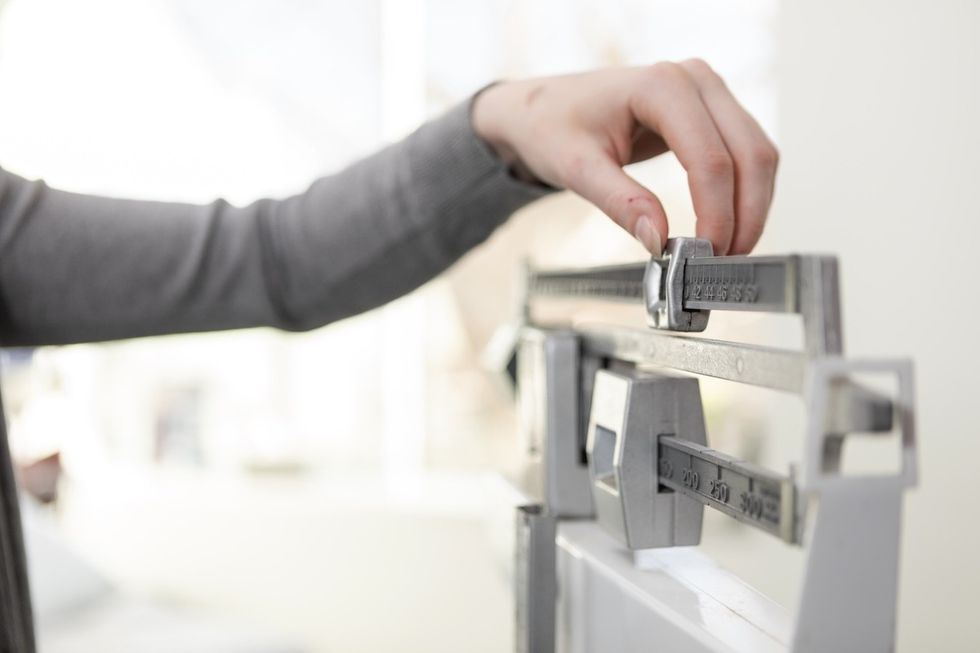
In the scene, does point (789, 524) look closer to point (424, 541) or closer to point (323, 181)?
point (323, 181)

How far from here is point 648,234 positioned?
1.77 ft

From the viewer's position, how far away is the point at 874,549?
1.30ft

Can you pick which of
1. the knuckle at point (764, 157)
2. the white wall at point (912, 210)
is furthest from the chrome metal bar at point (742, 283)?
the white wall at point (912, 210)

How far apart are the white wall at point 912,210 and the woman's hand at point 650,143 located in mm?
444

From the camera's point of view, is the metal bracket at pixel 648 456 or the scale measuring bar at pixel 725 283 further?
the metal bracket at pixel 648 456

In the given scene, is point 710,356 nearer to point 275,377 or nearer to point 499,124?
point 499,124

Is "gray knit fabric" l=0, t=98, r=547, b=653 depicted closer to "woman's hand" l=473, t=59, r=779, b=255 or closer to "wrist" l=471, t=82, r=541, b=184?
"wrist" l=471, t=82, r=541, b=184

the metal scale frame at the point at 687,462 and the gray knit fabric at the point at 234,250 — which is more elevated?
the gray knit fabric at the point at 234,250

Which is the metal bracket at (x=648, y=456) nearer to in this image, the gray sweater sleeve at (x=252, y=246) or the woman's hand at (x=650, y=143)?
the woman's hand at (x=650, y=143)

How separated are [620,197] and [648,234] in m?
0.06

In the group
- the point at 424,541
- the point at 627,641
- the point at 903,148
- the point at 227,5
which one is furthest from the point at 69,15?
the point at 627,641

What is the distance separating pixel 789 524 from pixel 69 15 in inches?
114

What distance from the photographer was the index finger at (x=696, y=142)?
550 mm

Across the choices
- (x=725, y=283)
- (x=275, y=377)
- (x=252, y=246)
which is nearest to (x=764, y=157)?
(x=725, y=283)
